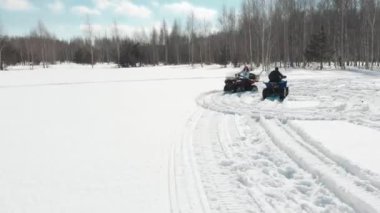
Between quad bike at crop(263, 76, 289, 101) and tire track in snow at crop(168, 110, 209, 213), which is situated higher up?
quad bike at crop(263, 76, 289, 101)

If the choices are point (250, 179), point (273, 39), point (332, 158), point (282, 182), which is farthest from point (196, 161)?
point (273, 39)

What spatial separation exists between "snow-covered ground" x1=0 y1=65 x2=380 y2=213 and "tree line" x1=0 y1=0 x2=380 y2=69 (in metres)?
32.7

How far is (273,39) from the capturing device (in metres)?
53.3

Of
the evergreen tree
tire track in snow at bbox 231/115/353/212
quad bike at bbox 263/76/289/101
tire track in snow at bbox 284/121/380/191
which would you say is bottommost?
tire track in snow at bbox 231/115/353/212

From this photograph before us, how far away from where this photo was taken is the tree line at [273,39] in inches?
1773

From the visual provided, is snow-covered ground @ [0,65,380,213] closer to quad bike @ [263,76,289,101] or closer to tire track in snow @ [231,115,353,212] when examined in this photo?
tire track in snow @ [231,115,353,212]

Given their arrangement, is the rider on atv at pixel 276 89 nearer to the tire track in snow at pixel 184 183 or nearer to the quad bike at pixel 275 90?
the quad bike at pixel 275 90

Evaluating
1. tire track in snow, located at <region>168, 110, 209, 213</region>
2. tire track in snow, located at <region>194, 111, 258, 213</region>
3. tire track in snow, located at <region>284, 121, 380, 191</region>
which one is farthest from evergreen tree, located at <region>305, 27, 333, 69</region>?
tire track in snow, located at <region>168, 110, 209, 213</region>

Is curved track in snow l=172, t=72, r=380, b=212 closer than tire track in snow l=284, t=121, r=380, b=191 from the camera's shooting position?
Yes

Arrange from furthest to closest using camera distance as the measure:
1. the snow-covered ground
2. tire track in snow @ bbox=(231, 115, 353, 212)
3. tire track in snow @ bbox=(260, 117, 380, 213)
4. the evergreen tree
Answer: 1. the evergreen tree
2. the snow-covered ground
3. tire track in snow @ bbox=(231, 115, 353, 212)
4. tire track in snow @ bbox=(260, 117, 380, 213)

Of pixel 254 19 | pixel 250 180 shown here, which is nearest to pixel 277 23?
pixel 254 19

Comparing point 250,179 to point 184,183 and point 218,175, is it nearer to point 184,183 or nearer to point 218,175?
point 218,175

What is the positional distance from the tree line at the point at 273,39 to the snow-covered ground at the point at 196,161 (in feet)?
107

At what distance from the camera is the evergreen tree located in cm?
4447
